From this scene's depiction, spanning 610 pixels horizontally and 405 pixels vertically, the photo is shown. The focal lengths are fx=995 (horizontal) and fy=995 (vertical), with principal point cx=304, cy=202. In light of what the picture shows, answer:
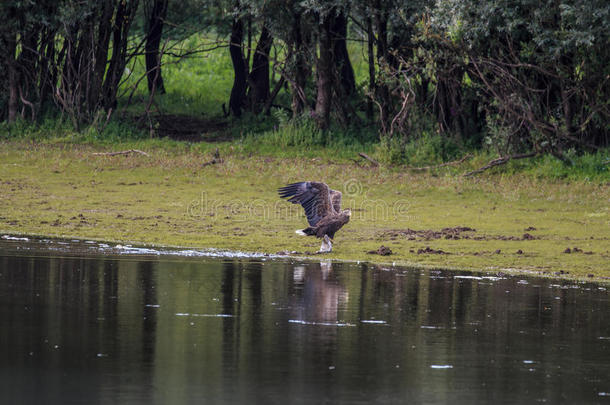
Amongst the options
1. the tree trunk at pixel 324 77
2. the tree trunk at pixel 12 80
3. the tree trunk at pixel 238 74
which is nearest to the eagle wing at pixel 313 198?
the tree trunk at pixel 324 77

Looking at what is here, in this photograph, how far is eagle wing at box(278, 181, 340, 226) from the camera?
40.9ft

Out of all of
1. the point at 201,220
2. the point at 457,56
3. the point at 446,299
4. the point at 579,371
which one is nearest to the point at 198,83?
the point at 457,56

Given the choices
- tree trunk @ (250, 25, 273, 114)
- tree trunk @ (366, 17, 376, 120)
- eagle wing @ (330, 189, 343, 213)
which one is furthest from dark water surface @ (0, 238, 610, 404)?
tree trunk @ (250, 25, 273, 114)

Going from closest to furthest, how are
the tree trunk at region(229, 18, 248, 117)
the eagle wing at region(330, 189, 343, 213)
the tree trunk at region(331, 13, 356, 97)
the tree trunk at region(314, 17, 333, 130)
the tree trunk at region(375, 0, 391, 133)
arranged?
the eagle wing at region(330, 189, 343, 213)
the tree trunk at region(375, 0, 391, 133)
the tree trunk at region(314, 17, 333, 130)
the tree trunk at region(331, 13, 356, 97)
the tree trunk at region(229, 18, 248, 117)

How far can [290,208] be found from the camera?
55.5 ft

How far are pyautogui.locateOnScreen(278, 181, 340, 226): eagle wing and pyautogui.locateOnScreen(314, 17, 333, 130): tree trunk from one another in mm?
10944

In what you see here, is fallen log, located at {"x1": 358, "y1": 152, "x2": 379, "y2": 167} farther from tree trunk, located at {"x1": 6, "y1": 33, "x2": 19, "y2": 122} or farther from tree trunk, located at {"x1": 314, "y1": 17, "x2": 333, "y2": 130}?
tree trunk, located at {"x1": 6, "y1": 33, "x2": 19, "y2": 122}

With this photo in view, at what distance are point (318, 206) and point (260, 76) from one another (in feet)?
52.7

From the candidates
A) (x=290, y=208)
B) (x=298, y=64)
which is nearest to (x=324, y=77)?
(x=298, y=64)

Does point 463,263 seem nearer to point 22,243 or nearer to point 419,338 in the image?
point 419,338

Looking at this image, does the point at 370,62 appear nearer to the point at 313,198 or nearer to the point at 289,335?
the point at 313,198

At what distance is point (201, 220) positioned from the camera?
15609 mm

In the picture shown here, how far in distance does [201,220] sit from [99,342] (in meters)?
8.46

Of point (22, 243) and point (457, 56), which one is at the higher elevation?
point (457, 56)
